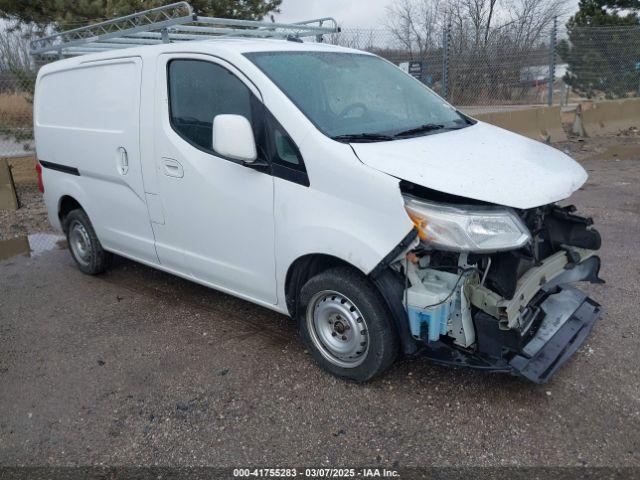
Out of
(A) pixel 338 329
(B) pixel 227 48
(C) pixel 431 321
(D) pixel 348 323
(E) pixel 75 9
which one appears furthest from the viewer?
(E) pixel 75 9

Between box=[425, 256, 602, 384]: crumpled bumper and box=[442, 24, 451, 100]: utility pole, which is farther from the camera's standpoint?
box=[442, 24, 451, 100]: utility pole

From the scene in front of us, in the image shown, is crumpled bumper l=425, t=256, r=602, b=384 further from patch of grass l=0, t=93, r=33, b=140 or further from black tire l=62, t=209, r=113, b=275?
patch of grass l=0, t=93, r=33, b=140

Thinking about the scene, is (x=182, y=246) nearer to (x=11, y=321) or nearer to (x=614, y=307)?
(x=11, y=321)

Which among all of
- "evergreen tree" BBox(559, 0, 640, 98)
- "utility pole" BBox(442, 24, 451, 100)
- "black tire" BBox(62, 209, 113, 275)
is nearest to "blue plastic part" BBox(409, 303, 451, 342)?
"black tire" BBox(62, 209, 113, 275)

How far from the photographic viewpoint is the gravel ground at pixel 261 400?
2.81 m

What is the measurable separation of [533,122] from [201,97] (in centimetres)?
925

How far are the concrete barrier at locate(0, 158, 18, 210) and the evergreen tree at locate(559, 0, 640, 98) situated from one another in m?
12.0

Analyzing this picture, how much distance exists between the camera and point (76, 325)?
4352mm

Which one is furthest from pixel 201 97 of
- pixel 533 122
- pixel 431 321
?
pixel 533 122

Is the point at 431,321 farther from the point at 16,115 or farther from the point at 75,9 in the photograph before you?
the point at 75,9

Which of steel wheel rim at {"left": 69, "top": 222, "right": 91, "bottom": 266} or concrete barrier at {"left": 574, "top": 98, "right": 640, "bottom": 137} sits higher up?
steel wheel rim at {"left": 69, "top": 222, "right": 91, "bottom": 266}

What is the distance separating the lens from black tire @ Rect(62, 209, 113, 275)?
5.15 m

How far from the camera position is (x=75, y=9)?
9781 mm

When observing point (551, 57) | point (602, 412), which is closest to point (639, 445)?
point (602, 412)
